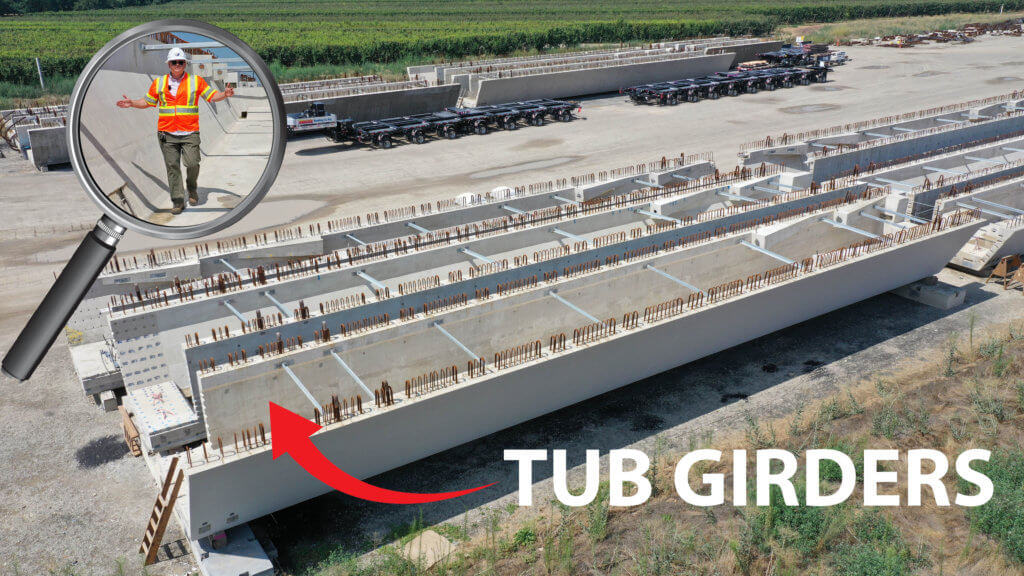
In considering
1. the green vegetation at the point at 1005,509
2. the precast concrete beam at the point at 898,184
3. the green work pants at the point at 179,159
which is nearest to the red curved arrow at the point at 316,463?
the green vegetation at the point at 1005,509

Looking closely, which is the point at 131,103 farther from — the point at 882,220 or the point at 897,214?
the point at 897,214

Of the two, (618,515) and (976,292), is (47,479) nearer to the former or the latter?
(618,515)

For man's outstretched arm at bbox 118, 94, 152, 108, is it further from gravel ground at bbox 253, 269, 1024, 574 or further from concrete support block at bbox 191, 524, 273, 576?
gravel ground at bbox 253, 269, 1024, 574

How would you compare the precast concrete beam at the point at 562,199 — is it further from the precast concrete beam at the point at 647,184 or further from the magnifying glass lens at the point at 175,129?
the magnifying glass lens at the point at 175,129

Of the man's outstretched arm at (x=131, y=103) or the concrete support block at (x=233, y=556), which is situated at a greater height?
the man's outstretched arm at (x=131, y=103)

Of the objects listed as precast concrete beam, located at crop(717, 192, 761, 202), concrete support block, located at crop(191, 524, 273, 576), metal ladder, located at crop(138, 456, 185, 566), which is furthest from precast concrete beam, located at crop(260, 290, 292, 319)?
precast concrete beam, located at crop(717, 192, 761, 202)

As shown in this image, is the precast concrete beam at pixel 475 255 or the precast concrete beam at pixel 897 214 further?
the precast concrete beam at pixel 897 214
